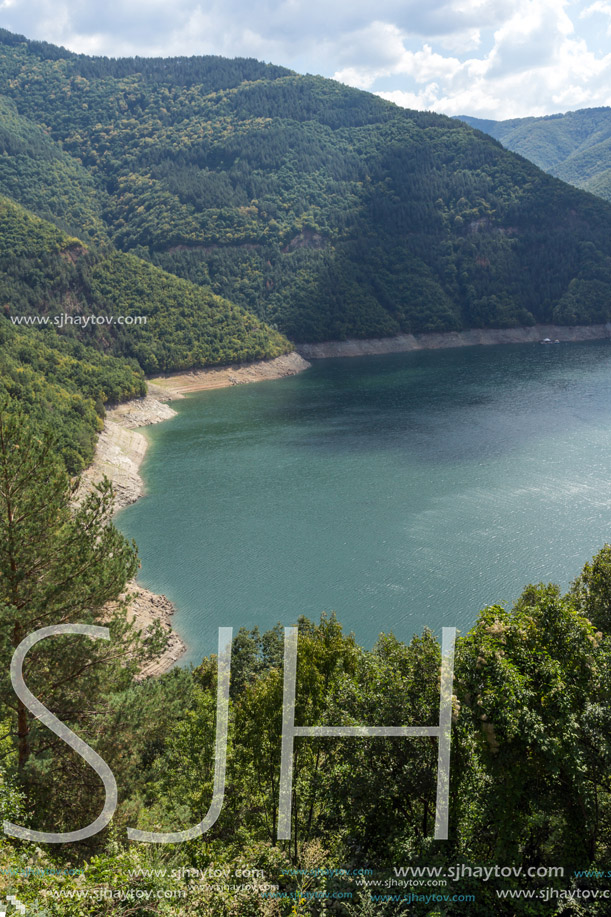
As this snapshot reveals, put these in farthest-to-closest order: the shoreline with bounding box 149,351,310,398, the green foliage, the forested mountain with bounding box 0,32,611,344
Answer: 1. the forested mountain with bounding box 0,32,611,344
2. the shoreline with bounding box 149,351,310,398
3. the green foliage

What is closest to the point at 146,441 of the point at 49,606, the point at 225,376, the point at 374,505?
the point at 374,505

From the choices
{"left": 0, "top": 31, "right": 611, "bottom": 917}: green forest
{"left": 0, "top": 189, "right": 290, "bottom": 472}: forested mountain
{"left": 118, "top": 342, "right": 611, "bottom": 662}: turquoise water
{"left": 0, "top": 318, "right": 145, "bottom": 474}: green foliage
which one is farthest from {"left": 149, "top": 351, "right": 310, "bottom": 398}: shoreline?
{"left": 0, "top": 31, "right": 611, "bottom": 917}: green forest

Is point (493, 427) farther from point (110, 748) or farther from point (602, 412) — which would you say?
point (110, 748)

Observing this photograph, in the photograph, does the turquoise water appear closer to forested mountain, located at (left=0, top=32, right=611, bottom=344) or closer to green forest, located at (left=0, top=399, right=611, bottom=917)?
green forest, located at (left=0, top=399, right=611, bottom=917)

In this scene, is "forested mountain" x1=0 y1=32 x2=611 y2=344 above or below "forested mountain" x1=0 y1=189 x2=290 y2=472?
above

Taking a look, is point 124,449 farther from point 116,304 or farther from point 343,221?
point 343,221

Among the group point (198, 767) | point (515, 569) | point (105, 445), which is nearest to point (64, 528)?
point (198, 767)
